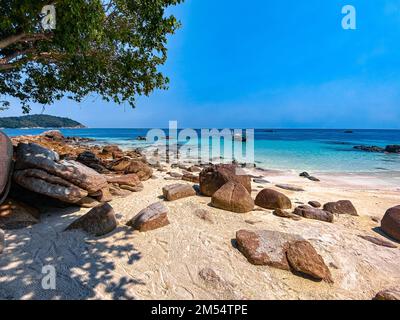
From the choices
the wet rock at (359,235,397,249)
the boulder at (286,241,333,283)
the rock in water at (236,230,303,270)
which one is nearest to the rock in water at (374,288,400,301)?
the boulder at (286,241,333,283)

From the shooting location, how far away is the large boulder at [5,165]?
17.8 ft

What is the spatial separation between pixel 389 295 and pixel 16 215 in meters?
8.51

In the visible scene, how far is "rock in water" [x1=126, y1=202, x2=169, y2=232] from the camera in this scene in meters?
5.38

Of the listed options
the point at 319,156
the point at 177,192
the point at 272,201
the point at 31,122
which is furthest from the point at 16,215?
the point at 31,122

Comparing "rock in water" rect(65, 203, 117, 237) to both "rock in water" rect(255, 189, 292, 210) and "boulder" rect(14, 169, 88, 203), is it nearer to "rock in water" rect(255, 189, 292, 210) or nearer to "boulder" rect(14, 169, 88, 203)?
"boulder" rect(14, 169, 88, 203)

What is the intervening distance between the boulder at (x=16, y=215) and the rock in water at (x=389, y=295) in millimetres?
7959

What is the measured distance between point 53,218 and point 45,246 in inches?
60.1

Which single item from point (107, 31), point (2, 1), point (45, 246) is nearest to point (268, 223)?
point (45, 246)

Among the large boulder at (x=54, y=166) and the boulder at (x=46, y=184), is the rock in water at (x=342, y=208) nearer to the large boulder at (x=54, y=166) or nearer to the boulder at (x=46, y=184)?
the large boulder at (x=54, y=166)

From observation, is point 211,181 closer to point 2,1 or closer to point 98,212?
point 98,212

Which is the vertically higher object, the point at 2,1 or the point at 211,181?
the point at 2,1

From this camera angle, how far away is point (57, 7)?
4629mm

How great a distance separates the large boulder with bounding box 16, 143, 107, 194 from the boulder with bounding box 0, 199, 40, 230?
43.8 inches
